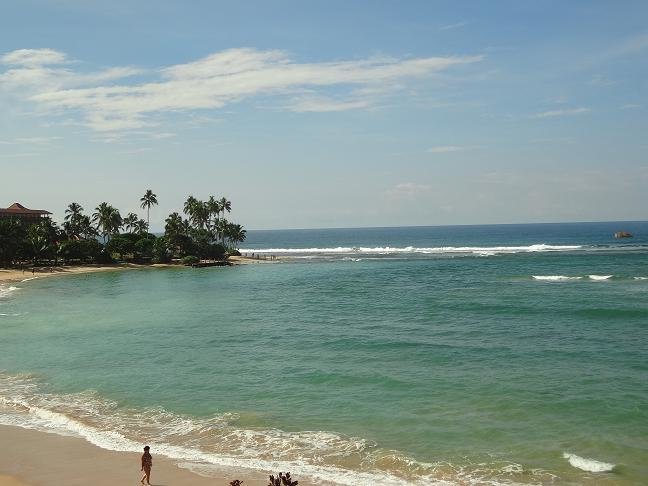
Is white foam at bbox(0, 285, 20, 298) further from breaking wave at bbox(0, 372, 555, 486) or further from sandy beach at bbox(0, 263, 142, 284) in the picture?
breaking wave at bbox(0, 372, 555, 486)

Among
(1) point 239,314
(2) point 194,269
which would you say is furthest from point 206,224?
(1) point 239,314

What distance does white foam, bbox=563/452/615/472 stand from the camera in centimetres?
1614

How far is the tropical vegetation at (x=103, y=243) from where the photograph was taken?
93125mm

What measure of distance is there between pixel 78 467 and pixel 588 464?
48.4ft

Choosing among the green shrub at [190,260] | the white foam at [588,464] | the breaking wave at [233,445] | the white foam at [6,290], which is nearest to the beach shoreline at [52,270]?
the green shrub at [190,260]

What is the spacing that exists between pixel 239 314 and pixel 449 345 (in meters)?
20.4

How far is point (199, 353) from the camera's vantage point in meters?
32.2

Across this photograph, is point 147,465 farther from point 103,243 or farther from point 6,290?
Result: point 103,243

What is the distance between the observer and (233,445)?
18.7 metres

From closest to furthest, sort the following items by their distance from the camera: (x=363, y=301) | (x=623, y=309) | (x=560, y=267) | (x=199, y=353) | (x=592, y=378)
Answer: (x=592, y=378)
(x=199, y=353)
(x=623, y=309)
(x=363, y=301)
(x=560, y=267)

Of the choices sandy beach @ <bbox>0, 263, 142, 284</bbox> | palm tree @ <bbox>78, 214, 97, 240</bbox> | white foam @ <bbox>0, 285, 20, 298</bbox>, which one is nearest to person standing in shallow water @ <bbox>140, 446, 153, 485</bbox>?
white foam @ <bbox>0, 285, 20, 298</bbox>

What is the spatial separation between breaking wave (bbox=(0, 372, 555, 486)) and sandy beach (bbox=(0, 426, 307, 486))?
518 millimetres

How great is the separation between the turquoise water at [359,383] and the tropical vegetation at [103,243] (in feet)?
144

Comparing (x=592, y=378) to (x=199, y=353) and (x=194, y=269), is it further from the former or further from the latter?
(x=194, y=269)
